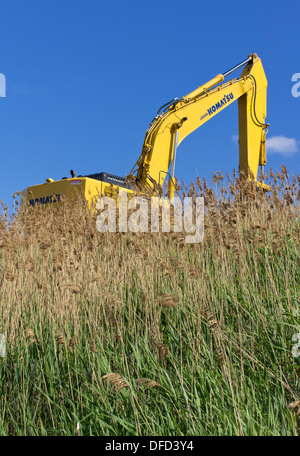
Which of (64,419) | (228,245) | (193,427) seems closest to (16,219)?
(228,245)

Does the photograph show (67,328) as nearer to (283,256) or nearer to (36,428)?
(36,428)

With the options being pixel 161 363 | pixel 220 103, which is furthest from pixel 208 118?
pixel 161 363

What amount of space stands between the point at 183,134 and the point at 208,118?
3.75 feet

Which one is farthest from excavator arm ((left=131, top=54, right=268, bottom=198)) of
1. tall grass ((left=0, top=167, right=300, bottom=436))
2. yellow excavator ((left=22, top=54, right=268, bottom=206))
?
tall grass ((left=0, top=167, right=300, bottom=436))

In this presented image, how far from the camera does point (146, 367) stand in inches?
115

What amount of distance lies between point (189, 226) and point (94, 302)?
246cm

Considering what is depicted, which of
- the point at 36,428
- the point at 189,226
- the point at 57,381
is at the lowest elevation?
the point at 36,428

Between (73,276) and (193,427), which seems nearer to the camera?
(193,427)

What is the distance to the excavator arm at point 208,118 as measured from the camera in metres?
9.95

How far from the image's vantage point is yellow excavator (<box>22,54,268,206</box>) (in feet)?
30.8

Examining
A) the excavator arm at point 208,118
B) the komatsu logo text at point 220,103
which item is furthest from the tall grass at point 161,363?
the komatsu logo text at point 220,103

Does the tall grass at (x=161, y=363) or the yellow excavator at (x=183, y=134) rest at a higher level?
the yellow excavator at (x=183, y=134)

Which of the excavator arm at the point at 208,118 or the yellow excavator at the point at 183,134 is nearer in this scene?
the yellow excavator at the point at 183,134

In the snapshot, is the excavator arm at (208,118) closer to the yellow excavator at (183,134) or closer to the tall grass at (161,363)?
the yellow excavator at (183,134)
